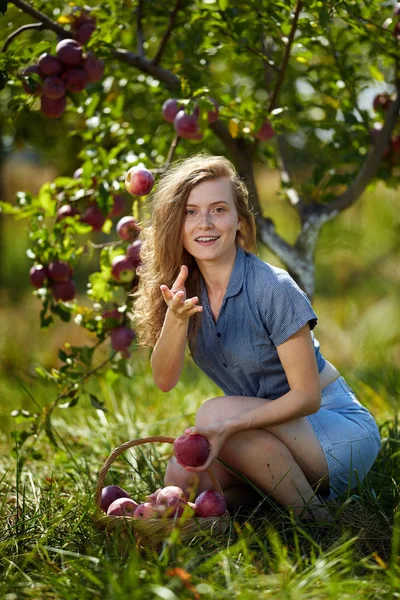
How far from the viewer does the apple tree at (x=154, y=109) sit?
2084 millimetres

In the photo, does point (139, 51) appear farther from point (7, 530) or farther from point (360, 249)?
point (360, 249)

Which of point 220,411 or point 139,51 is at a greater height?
point 139,51

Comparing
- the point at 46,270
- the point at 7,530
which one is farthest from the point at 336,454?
the point at 46,270

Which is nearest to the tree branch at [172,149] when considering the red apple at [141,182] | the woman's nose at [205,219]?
the red apple at [141,182]

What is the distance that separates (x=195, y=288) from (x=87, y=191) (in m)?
0.57

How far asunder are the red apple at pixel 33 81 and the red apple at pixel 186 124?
39 cm

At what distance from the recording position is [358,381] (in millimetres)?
3076

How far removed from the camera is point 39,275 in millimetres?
2232

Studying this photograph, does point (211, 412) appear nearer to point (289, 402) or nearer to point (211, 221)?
point (289, 402)

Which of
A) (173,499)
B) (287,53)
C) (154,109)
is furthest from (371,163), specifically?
(173,499)

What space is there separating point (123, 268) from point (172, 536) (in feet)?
2.89

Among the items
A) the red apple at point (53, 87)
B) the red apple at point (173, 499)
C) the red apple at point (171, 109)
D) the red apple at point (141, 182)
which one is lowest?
the red apple at point (173, 499)

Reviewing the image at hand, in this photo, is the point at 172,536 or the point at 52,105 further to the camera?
the point at 52,105

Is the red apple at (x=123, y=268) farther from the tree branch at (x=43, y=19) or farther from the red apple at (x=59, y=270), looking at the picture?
the tree branch at (x=43, y=19)
